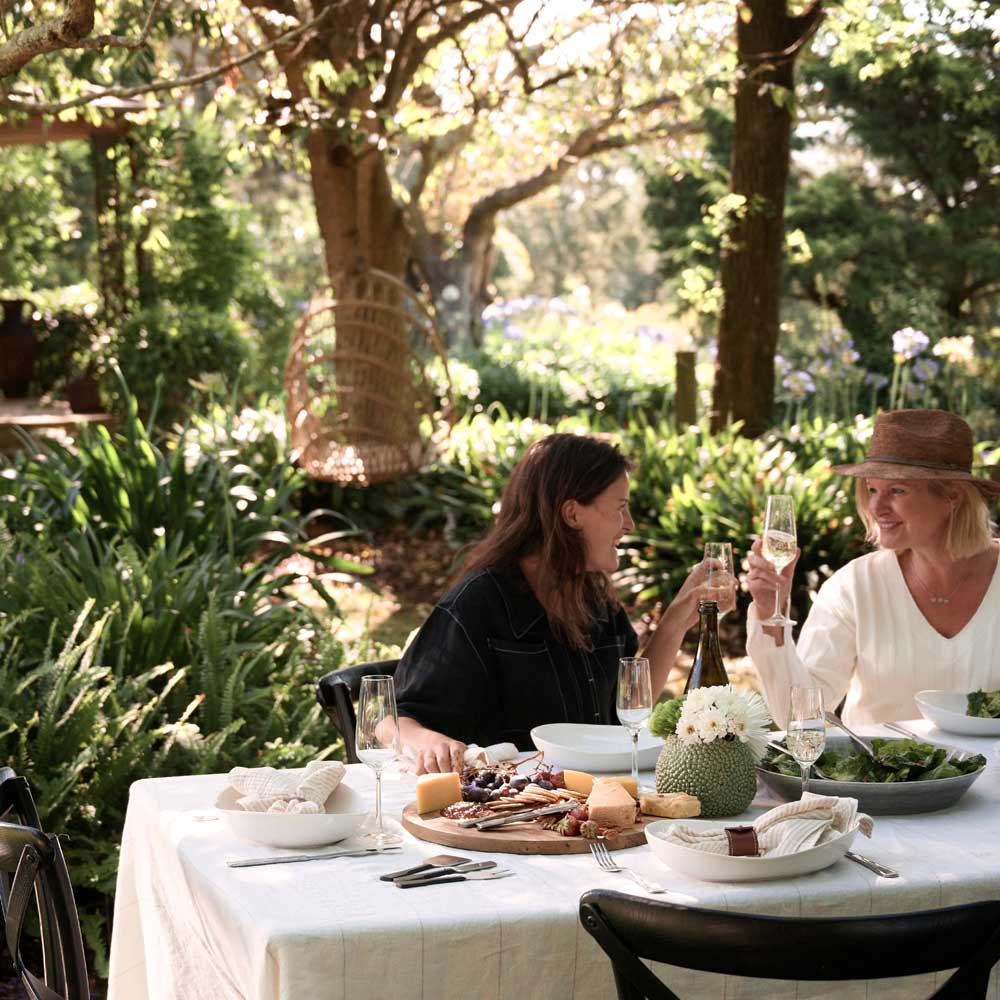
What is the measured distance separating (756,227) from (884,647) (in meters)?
5.51

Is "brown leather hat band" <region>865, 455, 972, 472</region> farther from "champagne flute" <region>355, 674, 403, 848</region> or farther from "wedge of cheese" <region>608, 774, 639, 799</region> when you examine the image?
"champagne flute" <region>355, 674, 403, 848</region>

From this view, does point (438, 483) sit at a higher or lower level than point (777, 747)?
higher

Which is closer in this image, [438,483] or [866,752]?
[866,752]

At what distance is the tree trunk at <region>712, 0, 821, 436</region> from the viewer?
852 cm

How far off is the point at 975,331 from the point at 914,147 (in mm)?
2216

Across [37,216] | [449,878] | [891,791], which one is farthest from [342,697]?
[37,216]

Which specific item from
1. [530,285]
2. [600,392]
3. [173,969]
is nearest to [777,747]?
[173,969]

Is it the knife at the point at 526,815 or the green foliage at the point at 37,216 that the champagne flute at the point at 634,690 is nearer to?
the knife at the point at 526,815

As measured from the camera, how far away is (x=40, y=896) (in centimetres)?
253

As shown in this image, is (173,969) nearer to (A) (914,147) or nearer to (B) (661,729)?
(B) (661,729)

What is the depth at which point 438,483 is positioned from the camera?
1038 cm

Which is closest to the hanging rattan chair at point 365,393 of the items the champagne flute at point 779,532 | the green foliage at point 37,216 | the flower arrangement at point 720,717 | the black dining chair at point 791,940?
the champagne flute at point 779,532

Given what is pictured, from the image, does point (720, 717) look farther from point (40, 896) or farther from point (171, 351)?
point (171, 351)

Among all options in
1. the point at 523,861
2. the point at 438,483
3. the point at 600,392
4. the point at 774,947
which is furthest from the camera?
the point at 600,392
